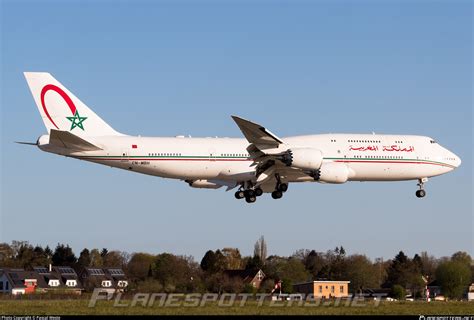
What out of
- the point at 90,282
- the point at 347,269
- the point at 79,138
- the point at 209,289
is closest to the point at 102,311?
the point at 209,289

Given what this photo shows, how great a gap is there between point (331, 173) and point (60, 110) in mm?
19781

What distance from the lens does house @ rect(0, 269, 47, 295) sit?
6600cm

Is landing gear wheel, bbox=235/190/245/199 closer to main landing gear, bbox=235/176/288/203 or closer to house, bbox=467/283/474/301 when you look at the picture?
main landing gear, bbox=235/176/288/203

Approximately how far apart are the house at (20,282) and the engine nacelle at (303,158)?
19.5 metres

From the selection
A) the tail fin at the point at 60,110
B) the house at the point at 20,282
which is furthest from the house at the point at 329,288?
the house at the point at 20,282

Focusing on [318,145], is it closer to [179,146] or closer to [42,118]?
[179,146]

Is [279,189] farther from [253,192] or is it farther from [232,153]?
[232,153]

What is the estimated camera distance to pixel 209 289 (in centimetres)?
5797

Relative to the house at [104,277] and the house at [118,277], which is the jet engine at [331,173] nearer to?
the house at [118,277]

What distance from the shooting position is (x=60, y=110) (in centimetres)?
6562

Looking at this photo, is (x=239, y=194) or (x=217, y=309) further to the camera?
(x=239, y=194)

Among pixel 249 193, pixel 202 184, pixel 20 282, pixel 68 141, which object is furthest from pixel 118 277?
pixel 68 141

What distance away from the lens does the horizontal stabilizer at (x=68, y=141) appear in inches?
2381

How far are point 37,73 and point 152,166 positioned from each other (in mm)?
10709
